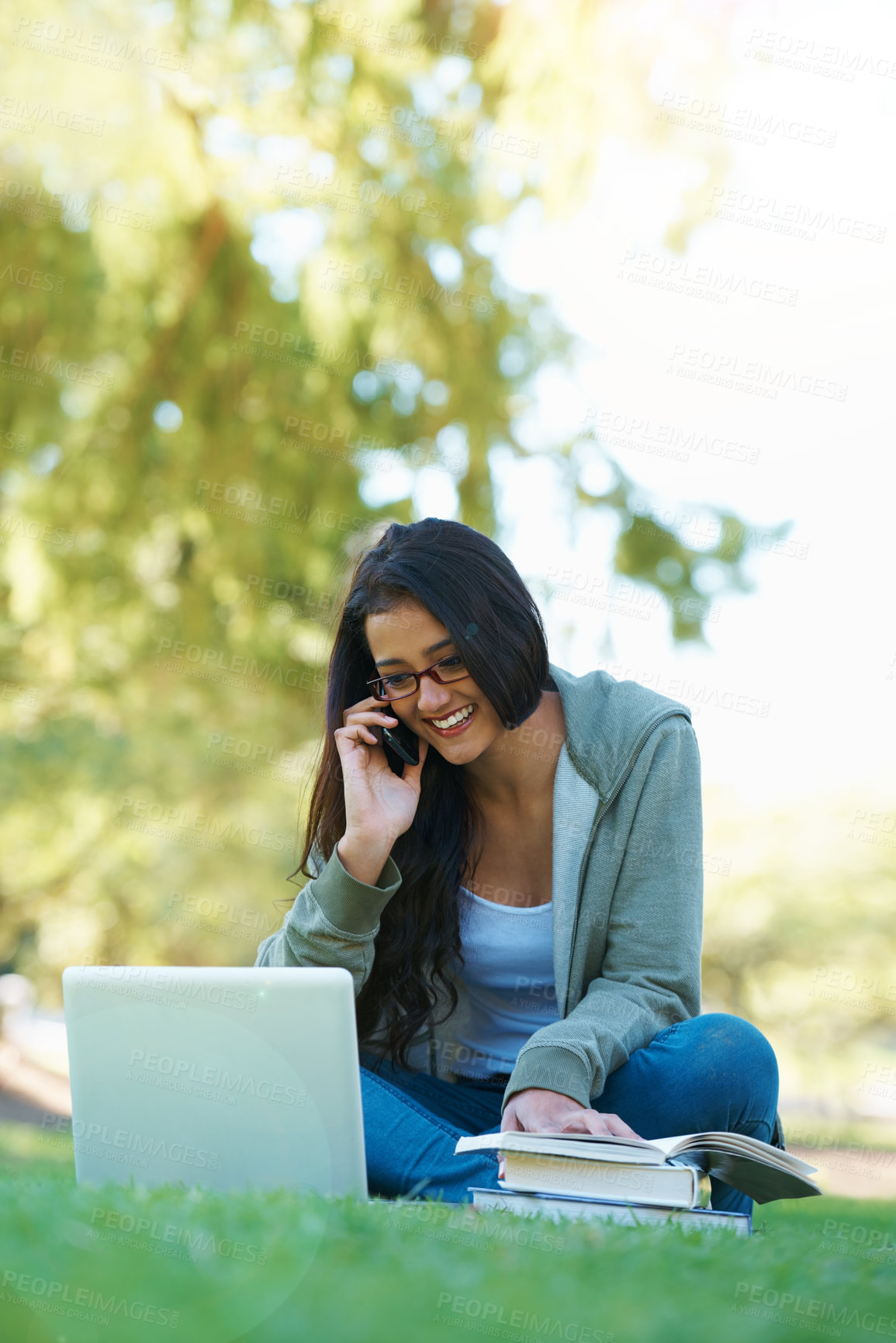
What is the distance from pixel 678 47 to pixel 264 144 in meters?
2.17

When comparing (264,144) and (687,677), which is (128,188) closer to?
(264,144)

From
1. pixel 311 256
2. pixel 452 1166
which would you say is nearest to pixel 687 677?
pixel 311 256

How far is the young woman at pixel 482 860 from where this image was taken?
90.7 inches

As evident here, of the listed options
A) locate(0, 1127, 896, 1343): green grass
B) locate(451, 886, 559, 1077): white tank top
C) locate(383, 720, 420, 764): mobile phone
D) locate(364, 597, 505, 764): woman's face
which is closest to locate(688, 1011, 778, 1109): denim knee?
locate(451, 886, 559, 1077): white tank top

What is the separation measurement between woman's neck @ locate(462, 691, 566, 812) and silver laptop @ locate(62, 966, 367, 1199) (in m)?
1.02

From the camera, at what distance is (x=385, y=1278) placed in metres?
1.01

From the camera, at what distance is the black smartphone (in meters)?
2.65

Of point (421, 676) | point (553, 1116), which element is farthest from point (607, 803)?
point (553, 1116)

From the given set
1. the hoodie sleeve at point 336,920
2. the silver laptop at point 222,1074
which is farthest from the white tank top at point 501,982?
the silver laptop at point 222,1074

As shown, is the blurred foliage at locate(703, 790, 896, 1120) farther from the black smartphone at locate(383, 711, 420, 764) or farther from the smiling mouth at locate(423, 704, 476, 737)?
the smiling mouth at locate(423, 704, 476, 737)

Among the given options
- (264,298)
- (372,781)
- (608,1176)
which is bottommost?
(608,1176)

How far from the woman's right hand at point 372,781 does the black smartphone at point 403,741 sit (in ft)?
0.07

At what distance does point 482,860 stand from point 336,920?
45 cm

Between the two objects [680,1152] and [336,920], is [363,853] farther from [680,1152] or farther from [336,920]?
[680,1152]
